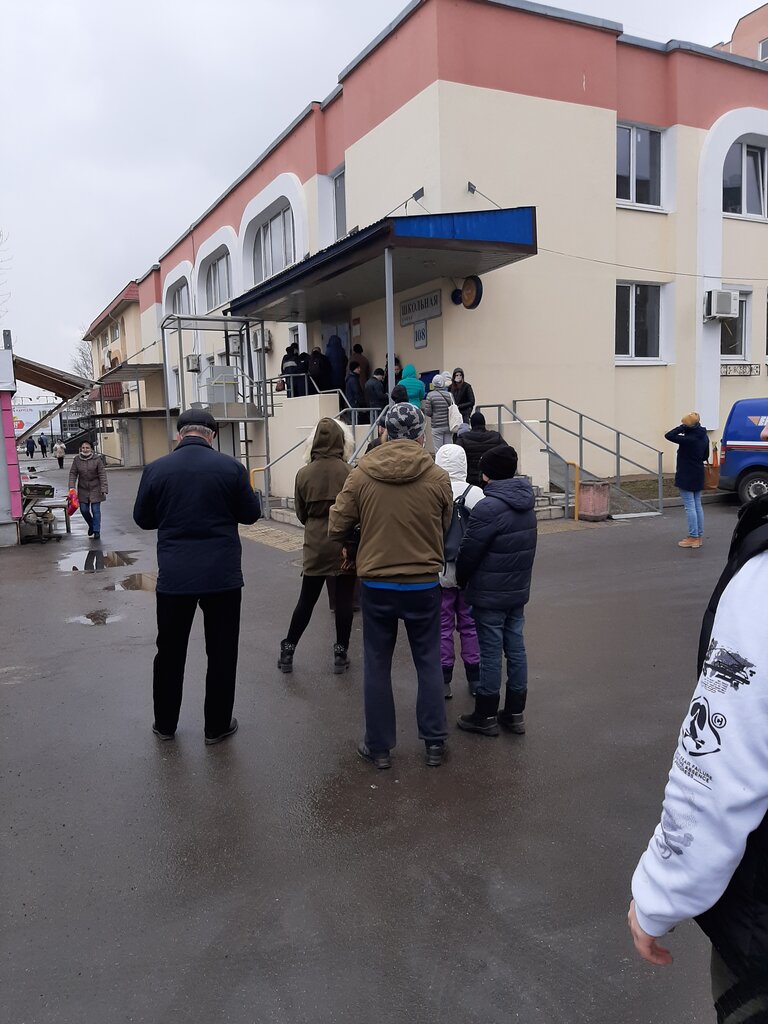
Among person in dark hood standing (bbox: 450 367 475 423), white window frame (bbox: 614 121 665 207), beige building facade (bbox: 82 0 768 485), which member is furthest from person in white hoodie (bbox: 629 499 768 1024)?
white window frame (bbox: 614 121 665 207)

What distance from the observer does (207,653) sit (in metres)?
4.48

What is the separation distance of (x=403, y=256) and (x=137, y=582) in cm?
640

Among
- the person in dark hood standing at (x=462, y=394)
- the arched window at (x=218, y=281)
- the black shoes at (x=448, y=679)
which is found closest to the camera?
the black shoes at (x=448, y=679)

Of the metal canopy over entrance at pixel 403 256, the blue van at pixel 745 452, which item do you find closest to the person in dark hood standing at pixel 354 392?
the metal canopy over entrance at pixel 403 256

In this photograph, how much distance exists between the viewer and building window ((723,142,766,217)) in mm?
17797

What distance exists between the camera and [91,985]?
101 inches

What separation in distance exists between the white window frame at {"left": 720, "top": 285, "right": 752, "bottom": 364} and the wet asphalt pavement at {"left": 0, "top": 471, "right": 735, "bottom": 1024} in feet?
45.1

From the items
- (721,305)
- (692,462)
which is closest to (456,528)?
(692,462)

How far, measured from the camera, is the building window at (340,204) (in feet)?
Answer: 59.0

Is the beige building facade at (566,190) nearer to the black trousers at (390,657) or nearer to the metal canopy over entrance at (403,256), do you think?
the metal canopy over entrance at (403,256)

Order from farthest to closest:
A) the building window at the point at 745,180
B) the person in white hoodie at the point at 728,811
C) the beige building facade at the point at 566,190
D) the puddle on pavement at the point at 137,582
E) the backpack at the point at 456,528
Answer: the building window at the point at 745,180 < the beige building facade at the point at 566,190 < the puddle on pavement at the point at 137,582 < the backpack at the point at 456,528 < the person in white hoodie at the point at 728,811

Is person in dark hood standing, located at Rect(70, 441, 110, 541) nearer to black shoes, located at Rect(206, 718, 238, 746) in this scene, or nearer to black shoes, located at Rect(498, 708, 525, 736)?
black shoes, located at Rect(206, 718, 238, 746)

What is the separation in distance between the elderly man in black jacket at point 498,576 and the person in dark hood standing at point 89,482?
391 inches

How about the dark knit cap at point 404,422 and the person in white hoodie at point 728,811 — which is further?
the dark knit cap at point 404,422
